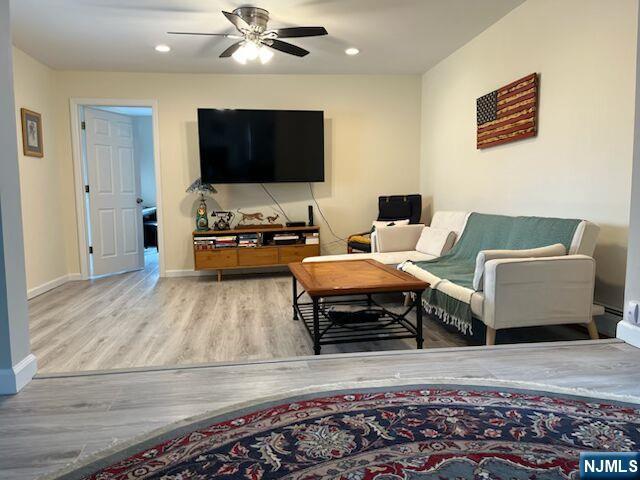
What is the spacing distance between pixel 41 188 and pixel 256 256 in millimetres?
2346

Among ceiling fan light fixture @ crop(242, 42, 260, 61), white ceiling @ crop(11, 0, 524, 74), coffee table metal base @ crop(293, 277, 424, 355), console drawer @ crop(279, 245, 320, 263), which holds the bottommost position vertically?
coffee table metal base @ crop(293, 277, 424, 355)

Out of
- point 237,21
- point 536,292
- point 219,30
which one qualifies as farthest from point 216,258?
point 536,292

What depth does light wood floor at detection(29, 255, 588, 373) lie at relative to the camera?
8.32 ft

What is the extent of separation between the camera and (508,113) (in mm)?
3578

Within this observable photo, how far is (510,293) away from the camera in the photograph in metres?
2.36

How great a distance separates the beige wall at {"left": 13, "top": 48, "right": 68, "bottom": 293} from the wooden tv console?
1.52 meters

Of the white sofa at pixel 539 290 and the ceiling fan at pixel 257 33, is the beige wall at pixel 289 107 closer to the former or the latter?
the ceiling fan at pixel 257 33

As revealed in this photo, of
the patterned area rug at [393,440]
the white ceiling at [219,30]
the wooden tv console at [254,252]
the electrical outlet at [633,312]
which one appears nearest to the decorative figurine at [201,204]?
the wooden tv console at [254,252]

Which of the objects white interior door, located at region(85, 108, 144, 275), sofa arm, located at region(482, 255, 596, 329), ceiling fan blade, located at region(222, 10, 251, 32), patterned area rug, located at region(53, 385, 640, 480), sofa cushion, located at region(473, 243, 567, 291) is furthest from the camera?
white interior door, located at region(85, 108, 144, 275)

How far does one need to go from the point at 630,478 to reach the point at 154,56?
15.9 feet

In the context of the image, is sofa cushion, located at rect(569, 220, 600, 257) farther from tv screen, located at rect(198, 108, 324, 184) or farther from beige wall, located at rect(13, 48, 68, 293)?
beige wall, located at rect(13, 48, 68, 293)

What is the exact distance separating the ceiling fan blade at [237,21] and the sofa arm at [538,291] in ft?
7.86

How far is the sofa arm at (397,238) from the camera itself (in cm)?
430

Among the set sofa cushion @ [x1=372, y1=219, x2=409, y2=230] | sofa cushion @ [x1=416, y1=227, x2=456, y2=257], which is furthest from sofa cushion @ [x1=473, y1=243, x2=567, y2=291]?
sofa cushion @ [x1=372, y1=219, x2=409, y2=230]
